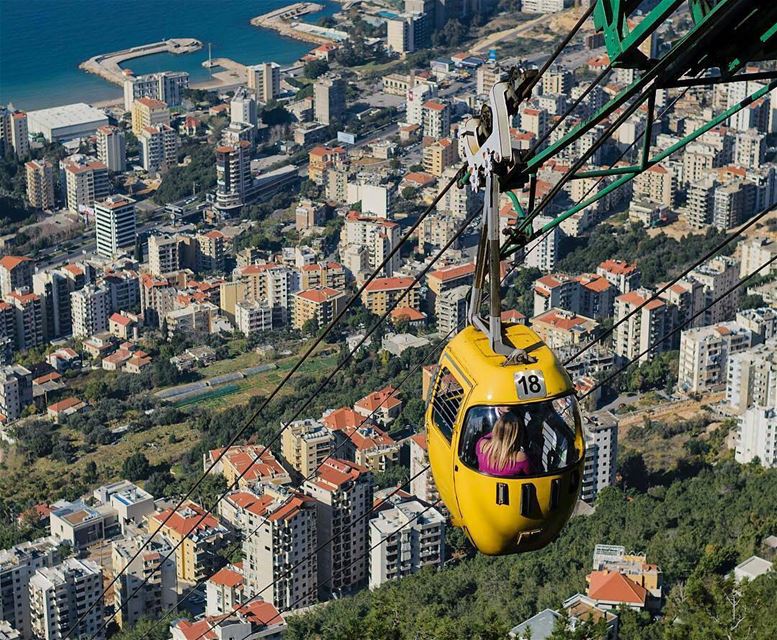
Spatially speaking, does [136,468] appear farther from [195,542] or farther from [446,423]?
[446,423]

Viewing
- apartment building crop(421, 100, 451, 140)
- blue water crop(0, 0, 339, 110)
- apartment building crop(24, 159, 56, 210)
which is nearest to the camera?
apartment building crop(24, 159, 56, 210)

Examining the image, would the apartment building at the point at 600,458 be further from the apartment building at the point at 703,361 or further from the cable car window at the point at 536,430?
the cable car window at the point at 536,430

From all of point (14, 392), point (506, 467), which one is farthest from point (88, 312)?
point (506, 467)

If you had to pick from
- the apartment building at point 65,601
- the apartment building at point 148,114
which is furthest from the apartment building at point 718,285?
the apartment building at point 148,114

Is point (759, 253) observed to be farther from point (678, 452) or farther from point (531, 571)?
point (531, 571)

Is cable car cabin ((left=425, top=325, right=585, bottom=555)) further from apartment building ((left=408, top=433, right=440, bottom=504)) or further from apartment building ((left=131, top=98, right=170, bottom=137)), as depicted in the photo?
apartment building ((left=131, top=98, right=170, bottom=137))

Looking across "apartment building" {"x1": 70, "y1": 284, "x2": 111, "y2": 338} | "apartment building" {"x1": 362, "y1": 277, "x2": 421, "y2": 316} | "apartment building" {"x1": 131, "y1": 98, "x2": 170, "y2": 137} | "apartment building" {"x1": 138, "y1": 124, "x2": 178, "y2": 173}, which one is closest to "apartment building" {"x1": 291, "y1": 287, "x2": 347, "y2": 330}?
"apartment building" {"x1": 362, "y1": 277, "x2": 421, "y2": 316}
